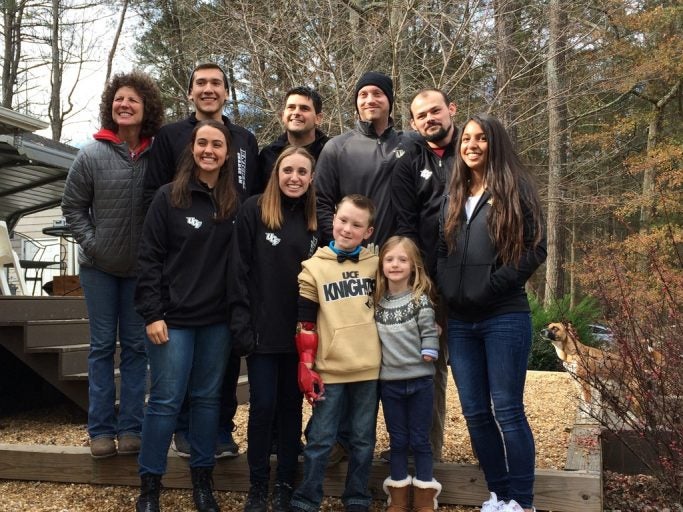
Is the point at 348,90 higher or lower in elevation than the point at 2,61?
lower

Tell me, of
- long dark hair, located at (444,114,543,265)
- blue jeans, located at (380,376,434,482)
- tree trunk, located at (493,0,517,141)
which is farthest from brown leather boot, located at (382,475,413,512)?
tree trunk, located at (493,0,517,141)

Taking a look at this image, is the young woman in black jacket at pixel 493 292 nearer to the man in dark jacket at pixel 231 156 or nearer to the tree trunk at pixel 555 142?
the man in dark jacket at pixel 231 156

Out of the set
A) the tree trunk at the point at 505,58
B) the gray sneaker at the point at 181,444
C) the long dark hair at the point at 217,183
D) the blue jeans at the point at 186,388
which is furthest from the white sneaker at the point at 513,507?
the tree trunk at the point at 505,58

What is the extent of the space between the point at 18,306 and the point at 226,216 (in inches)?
110

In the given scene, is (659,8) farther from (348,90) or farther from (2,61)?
(2,61)

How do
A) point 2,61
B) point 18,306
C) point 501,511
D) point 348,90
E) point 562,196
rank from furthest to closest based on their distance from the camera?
point 2,61 → point 562,196 → point 348,90 → point 18,306 → point 501,511

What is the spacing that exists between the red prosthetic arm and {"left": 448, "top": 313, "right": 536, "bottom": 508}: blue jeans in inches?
25.4

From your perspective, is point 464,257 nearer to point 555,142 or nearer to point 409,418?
point 409,418

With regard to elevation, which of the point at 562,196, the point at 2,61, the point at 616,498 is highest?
the point at 2,61

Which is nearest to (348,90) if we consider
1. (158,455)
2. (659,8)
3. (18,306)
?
(18,306)

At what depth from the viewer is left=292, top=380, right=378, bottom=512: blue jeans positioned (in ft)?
11.0

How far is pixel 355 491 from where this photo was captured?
11.2ft

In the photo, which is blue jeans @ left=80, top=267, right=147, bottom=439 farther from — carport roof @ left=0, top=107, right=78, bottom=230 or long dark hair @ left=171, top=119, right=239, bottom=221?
carport roof @ left=0, top=107, right=78, bottom=230

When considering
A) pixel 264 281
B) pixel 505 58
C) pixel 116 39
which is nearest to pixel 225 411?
pixel 264 281
